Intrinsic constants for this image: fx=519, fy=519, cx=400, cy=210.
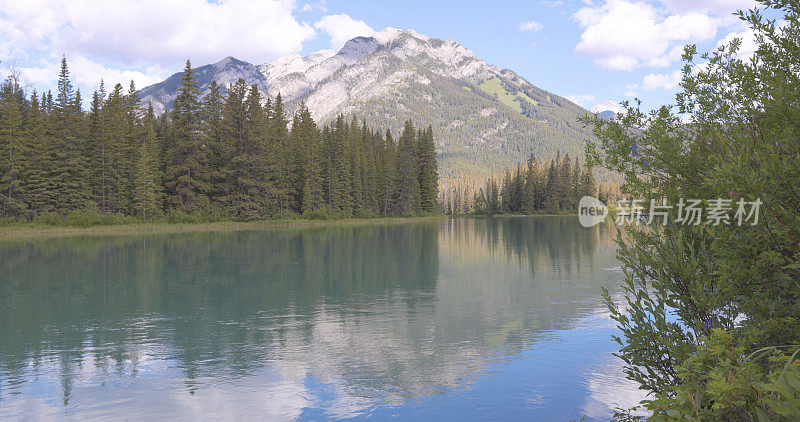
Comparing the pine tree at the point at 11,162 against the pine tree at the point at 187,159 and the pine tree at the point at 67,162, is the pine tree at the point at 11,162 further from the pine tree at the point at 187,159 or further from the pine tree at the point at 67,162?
the pine tree at the point at 187,159

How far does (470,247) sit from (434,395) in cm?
2820

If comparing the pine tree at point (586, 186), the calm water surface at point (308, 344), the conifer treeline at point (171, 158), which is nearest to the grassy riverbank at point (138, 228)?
the conifer treeline at point (171, 158)

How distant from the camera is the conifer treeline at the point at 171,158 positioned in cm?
5472

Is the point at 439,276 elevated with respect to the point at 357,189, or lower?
lower

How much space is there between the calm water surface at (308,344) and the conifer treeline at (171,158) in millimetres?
36680

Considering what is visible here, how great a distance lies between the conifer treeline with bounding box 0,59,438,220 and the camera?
180 feet

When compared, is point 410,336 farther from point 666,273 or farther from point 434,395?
point 666,273

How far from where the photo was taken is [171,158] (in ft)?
216

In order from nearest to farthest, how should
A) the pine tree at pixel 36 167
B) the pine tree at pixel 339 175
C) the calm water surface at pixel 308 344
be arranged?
the calm water surface at pixel 308 344 < the pine tree at pixel 36 167 < the pine tree at pixel 339 175

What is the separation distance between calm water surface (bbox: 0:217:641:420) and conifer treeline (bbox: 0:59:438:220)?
3668cm

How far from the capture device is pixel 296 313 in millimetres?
15031

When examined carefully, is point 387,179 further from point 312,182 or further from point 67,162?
point 67,162

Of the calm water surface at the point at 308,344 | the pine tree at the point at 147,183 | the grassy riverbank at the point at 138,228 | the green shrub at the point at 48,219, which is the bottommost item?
the calm water surface at the point at 308,344

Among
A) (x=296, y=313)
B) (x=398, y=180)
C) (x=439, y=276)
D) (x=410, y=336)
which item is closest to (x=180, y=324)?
(x=296, y=313)
